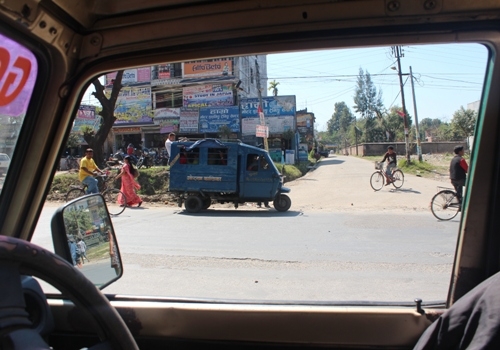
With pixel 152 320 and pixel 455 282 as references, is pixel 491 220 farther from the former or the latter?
pixel 152 320

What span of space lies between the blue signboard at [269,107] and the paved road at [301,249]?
1035mm

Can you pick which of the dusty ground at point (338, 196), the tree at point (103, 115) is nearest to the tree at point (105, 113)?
the tree at point (103, 115)

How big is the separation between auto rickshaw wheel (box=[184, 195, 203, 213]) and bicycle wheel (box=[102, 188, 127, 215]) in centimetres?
293

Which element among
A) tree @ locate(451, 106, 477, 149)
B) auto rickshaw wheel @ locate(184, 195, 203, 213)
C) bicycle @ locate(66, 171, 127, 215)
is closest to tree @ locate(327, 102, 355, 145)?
tree @ locate(451, 106, 477, 149)

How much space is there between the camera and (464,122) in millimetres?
2182

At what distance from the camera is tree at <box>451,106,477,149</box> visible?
6.48 ft

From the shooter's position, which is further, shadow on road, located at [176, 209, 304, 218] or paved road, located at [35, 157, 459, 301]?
shadow on road, located at [176, 209, 304, 218]

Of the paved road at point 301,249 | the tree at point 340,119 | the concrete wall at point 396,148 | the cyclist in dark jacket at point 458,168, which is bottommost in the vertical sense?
the paved road at point 301,249

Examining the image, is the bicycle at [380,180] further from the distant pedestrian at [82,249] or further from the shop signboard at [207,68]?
the distant pedestrian at [82,249]

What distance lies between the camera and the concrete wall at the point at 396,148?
2.88 metres

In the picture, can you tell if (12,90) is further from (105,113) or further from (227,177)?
(227,177)

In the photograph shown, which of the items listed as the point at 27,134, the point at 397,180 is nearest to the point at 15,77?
the point at 27,134

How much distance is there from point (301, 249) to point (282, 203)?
5.22m

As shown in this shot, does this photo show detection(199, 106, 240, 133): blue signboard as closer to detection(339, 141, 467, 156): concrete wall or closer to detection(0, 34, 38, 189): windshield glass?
detection(339, 141, 467, 156): concrete wall
